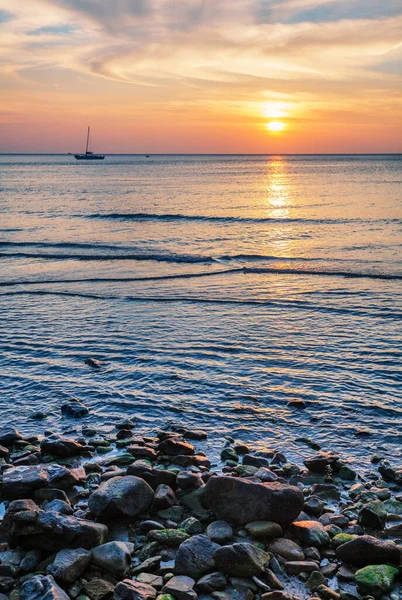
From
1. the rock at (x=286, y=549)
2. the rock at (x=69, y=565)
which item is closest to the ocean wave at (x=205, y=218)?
the rock at (x=286, y=549)

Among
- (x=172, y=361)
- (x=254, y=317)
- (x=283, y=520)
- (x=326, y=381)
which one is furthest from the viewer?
(x=254, y=317)

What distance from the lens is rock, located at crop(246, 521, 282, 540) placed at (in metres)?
5.48

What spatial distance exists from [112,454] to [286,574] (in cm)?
303

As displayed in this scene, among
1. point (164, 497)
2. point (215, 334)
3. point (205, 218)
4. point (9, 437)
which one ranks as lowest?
point (9, 437)

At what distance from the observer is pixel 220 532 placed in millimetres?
5484

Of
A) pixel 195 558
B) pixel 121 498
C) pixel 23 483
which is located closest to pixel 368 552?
pixel 195 558

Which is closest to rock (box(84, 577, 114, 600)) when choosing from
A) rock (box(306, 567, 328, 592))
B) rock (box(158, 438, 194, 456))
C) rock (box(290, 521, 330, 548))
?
rock (box(306, 567, 328, 592))

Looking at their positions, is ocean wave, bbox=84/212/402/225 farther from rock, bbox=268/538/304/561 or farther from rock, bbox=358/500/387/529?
rock, bbox=268/538/304/561

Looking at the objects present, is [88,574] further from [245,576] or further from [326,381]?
[326,381]

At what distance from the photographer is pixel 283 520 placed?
5.63m

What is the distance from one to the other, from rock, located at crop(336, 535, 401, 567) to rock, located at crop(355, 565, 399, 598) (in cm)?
13

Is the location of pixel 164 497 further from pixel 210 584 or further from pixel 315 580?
pixel 315 580

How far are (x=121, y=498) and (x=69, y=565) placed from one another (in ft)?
3.34

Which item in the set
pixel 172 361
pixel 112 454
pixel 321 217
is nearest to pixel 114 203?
pixel 321 217
